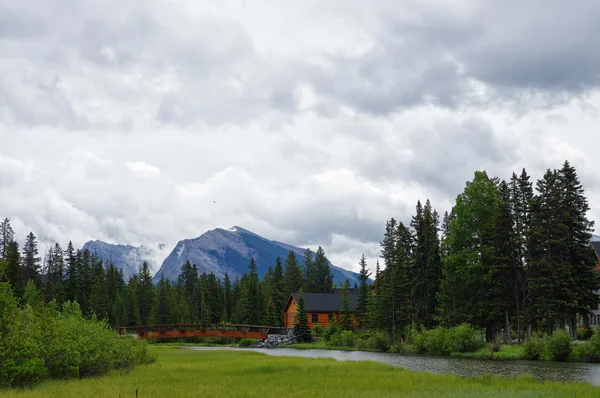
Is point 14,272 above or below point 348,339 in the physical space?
above

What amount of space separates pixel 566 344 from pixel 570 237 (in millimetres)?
14654

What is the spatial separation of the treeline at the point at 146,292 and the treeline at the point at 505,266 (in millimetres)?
46688

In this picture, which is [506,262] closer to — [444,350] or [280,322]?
[444,350]

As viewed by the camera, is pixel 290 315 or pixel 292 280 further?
pixel 292 280

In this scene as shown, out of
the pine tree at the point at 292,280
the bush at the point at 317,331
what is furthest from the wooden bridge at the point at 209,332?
the pine tree at the point at 292,280

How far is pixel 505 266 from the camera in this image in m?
60.2

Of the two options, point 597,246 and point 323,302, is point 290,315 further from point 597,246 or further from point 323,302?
point 597,246

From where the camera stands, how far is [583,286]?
191ft

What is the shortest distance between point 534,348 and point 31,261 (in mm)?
112460

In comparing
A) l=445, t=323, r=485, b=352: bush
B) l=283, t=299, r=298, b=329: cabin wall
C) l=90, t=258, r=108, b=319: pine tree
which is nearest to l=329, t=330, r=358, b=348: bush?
l=445, t=323, r=485, b=352: bush

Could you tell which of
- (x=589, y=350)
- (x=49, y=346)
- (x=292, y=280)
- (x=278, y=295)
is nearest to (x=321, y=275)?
(x=292, y=280)

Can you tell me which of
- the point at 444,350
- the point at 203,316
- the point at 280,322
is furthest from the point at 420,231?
the point at 203,316

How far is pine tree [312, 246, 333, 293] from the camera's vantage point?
152m

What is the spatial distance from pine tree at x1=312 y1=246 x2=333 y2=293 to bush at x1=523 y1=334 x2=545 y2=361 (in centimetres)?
9829
